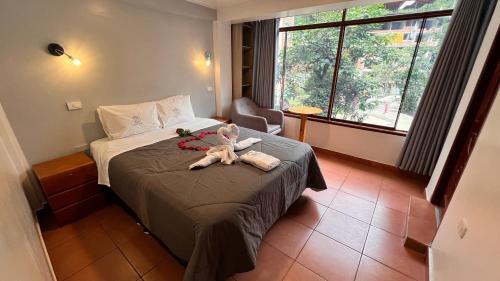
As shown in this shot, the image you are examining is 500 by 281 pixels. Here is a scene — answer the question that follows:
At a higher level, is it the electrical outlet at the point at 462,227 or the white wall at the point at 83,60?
the white wall at the point at 83,60

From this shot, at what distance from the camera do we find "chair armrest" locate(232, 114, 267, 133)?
3.14 metres

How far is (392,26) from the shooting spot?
8.52 feet

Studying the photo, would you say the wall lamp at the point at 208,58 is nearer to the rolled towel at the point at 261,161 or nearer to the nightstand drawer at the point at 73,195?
the rolled towel at the point at 261,161

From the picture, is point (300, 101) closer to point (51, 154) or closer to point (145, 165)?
point (145, 165)

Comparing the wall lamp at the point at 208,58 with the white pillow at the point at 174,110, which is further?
the wall lamp at the point at 208,58

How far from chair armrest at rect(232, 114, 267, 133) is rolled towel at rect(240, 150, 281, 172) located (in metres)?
1.36

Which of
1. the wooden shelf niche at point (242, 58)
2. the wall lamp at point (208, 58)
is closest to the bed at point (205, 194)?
the wall lamp at point (208, 58)

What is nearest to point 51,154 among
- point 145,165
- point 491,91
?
point 145,165

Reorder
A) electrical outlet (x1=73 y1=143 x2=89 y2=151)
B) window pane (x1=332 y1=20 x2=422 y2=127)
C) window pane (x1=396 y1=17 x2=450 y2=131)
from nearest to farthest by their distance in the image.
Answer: electrical outlet (x1=73 y1=143 x2=89 y2=151)
window pane (x1=396 y1=17 x2=450 y2=131)
window pane (x1=332 y1=20 x2=422 y2=127)

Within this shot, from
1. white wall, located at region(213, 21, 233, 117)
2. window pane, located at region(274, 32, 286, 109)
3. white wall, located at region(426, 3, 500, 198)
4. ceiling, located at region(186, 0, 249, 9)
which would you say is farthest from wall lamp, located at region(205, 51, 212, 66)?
white wall, located at region(426, 3, 500, 198)

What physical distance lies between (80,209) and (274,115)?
2.90 meters

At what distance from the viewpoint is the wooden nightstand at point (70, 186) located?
176cm

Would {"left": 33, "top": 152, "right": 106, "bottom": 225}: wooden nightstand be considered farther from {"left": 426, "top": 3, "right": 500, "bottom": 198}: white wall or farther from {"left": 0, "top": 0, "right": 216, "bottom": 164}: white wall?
{"left": 426, "top": 3, "right": 500, "bottom": 198}: white wall

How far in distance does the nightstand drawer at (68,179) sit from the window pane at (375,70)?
3367 mm
